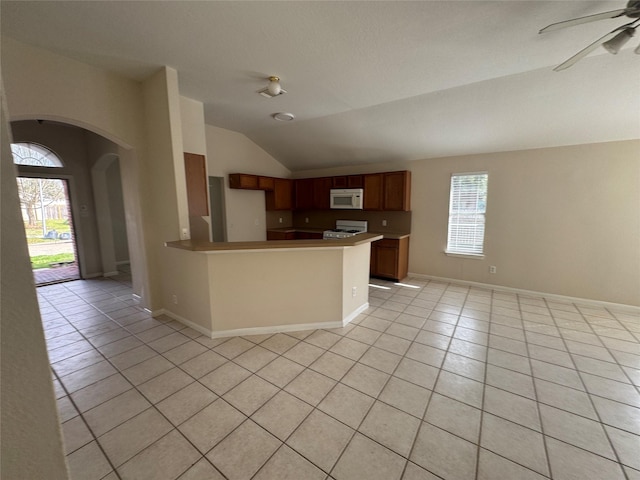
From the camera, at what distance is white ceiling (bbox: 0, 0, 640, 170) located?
190 centimetres

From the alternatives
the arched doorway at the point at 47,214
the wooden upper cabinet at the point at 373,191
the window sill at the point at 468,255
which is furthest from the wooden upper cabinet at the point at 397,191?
the arched doorway at the point at 47,214

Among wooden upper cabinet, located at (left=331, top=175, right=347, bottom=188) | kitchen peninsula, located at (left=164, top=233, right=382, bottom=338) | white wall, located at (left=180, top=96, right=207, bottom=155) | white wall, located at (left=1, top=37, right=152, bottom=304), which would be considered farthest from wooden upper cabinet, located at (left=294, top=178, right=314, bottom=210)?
white wall, located at (left=1, top=37, right=152, bottom=304)

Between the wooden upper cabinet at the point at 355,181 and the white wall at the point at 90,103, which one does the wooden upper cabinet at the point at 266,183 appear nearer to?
the wooden upper cabinet at the point at 355,181

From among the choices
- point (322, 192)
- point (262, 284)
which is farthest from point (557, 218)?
point (262, 284)

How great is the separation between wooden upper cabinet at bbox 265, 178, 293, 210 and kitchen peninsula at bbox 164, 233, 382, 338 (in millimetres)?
3100

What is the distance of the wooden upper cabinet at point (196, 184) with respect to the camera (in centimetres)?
339

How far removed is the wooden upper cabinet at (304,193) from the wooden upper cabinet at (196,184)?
9.47ft

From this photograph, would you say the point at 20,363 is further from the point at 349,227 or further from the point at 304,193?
the point at 304,193

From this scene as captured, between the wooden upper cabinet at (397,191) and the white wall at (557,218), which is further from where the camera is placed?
the wooden upper cabinet at (397,191)

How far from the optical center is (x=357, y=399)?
2012 millimetres

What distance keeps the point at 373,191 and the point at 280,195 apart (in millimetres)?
2211

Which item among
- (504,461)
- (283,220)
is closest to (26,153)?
(283,220)

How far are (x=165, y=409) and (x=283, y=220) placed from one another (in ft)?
16.6

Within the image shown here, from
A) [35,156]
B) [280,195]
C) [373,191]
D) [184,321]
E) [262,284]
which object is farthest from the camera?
[280,195]
